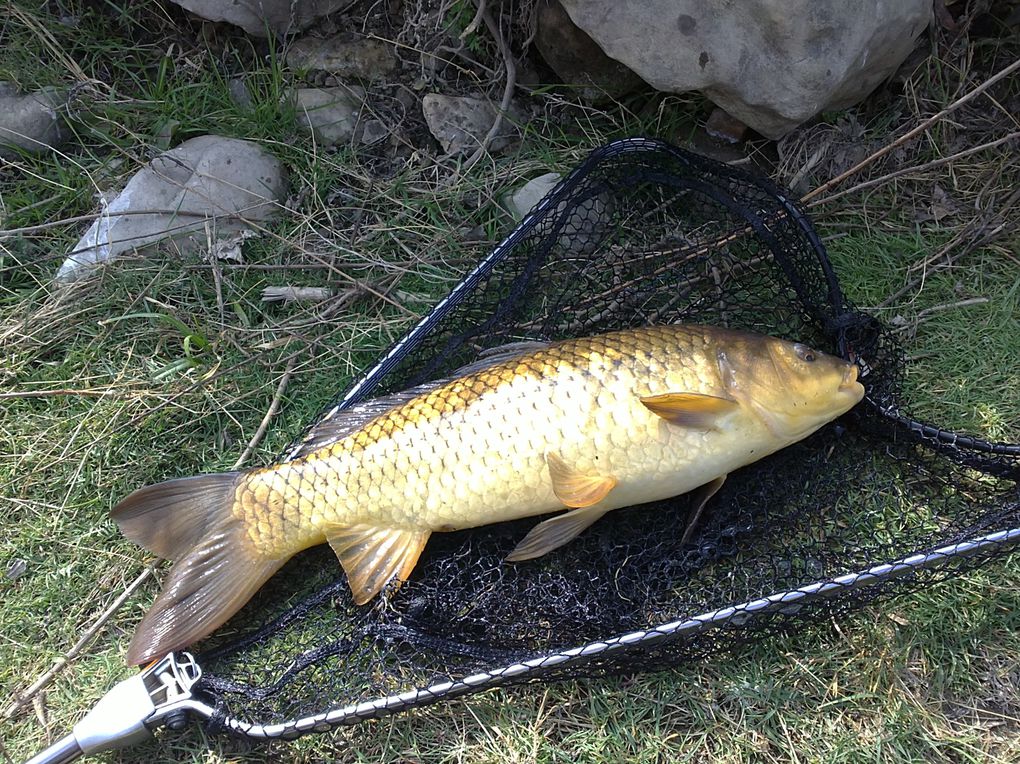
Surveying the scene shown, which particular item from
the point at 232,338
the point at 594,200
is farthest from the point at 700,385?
the point at 232,338

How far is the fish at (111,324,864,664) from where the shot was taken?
5.38ft

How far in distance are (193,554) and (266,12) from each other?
5.31ft

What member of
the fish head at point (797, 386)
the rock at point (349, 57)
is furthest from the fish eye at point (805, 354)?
the rock at point (349, 57)

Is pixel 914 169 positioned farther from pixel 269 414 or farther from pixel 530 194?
pixel 269 414

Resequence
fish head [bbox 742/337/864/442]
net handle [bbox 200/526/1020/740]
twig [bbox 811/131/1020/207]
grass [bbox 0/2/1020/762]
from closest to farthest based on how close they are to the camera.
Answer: net handle [bbox 200/526/1020/740]
fish head [bbox 742/337/864/442]
grass [bbox 0/2/1020/762]
twig [bbox 811/131/1020/207]

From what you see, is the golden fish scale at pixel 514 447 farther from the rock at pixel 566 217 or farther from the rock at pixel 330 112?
the rock at pixel 330 112

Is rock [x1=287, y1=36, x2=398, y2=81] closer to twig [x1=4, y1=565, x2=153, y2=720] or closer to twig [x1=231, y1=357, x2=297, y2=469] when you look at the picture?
twig [x1=231, y1=357, x2=297, y2=469]

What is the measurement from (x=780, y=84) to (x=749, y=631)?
131 centimetres

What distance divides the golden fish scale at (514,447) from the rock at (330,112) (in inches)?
43.7

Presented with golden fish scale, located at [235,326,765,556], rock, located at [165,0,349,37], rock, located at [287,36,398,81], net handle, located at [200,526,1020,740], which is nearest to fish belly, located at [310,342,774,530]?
golden fish scale, located at [235,326,765,556]

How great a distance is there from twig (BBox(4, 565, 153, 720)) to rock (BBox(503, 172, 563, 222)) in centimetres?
133

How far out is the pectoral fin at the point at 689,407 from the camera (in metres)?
1.60

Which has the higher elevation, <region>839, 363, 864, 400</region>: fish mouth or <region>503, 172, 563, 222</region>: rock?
<region>503, 172, 563, 222</region>: rock

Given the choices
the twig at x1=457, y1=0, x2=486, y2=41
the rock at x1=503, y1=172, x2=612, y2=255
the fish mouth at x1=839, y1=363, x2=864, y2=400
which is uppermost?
the twig at x1=457, y1=0, x2=486, y2=41
